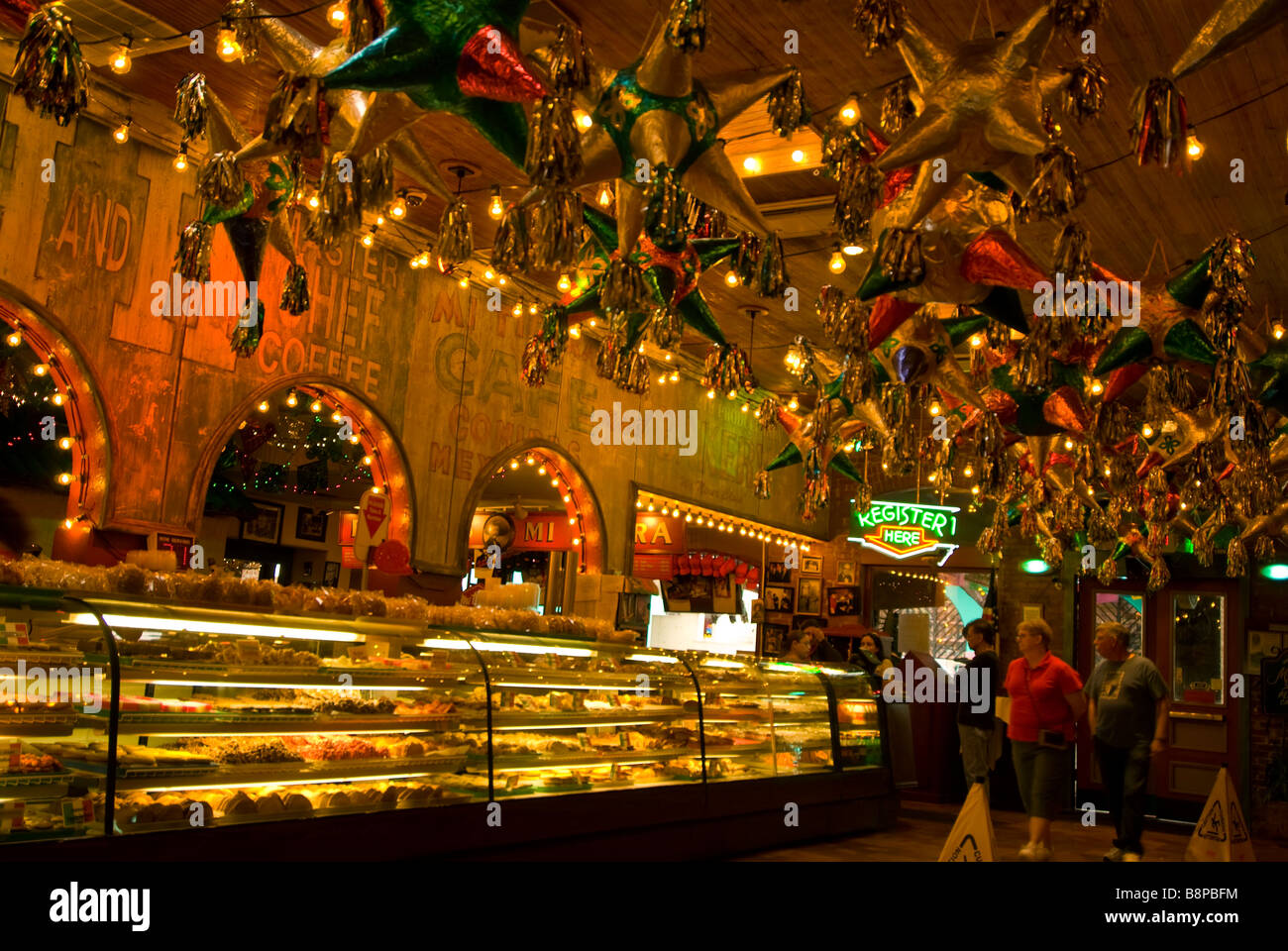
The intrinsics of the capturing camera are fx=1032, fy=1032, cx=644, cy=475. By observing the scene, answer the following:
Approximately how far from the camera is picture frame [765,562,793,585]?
14.5m

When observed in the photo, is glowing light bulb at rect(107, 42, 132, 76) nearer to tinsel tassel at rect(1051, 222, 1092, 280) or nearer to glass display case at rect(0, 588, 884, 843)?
glass display case at rect(0, 588, 884, 843)

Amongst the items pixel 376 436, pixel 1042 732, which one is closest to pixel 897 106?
pixel 1042 732

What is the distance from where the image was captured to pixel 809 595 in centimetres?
1450

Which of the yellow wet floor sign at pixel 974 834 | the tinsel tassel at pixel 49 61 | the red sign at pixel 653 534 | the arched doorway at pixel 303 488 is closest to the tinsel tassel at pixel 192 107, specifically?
the tinsel tassel at pixel 49 61

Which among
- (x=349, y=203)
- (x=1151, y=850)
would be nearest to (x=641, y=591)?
(x=1151, y=850)

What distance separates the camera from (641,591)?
9.80 m

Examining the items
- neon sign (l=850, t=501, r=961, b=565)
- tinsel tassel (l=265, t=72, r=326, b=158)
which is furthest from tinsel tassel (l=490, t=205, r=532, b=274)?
neon sign (l=850, t=501, r=961, b=565)

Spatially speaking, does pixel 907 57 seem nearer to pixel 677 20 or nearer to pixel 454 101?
pixel 677 20

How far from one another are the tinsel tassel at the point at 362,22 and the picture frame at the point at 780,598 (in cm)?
1226

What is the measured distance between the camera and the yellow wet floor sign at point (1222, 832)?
19.3ft

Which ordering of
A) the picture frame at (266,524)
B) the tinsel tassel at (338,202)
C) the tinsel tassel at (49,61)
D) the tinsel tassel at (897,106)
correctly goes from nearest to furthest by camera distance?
the tinsel tassel at (49,61), the tinsel tassel at (338,202), the tinsel tassel at (897,106), the picture frame at (266,524)

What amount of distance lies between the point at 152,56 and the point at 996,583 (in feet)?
35.7

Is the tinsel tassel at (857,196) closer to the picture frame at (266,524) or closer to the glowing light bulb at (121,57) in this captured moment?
the glowing light bulb at (121,57)

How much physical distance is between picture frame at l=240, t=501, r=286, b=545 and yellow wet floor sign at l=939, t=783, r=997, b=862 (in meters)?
11.3
